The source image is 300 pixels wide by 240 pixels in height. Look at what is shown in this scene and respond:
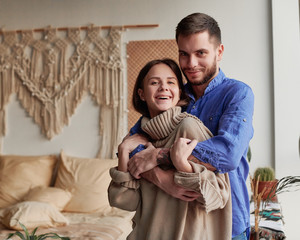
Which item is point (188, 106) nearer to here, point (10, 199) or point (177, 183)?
point (177, 183)

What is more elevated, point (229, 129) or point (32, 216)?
point (229, 129)

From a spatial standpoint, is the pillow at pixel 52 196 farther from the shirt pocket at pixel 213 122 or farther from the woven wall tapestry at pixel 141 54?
the shirt pocket at pixel 213 122

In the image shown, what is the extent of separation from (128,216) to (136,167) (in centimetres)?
236

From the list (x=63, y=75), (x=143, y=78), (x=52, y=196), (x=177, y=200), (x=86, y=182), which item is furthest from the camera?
(x=63, y=75)

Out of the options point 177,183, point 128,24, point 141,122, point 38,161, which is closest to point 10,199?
point 38,161

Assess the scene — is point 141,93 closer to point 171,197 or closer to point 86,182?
point 171,197

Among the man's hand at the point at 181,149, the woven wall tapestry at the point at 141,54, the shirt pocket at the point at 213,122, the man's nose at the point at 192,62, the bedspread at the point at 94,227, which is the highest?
the woven wall tapestry at the point at 141,54

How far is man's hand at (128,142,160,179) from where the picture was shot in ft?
4.04

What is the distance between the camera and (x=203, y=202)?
1163 mm

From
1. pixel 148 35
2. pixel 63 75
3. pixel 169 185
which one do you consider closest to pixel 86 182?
pixel 63 75

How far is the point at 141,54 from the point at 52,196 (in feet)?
5.26

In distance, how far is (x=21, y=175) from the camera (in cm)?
396

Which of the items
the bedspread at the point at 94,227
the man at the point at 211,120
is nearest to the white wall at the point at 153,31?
the bedspread at the point at 94,227

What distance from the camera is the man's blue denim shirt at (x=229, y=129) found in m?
1.18
